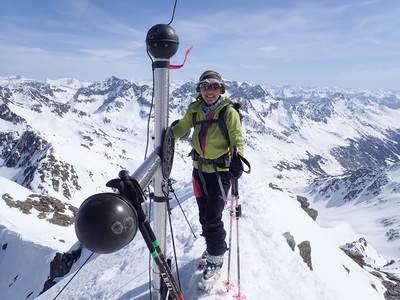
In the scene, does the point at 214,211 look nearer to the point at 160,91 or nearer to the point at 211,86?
the point at 211,86

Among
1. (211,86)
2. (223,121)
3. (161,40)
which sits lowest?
(223,121)

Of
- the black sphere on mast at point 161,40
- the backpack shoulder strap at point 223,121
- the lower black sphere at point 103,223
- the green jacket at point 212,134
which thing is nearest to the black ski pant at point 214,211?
the green jacket at point 212,134

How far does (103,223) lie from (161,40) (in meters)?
2.55

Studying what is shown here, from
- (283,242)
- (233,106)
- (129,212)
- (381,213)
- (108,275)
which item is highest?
(233,106)

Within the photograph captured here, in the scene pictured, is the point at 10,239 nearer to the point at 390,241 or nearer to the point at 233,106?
the point at 233,106

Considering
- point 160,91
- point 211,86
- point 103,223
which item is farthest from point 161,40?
point 103,223

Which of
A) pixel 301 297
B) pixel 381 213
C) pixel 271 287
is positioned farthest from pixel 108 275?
pixel 381 213

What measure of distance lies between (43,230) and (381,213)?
204m

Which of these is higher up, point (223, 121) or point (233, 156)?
point (223, 121)

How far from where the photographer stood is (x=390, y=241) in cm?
14038

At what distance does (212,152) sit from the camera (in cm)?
607

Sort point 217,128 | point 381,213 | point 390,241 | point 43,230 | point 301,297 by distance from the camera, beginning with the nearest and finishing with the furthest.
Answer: point 217,128 → point 301,297 → point 43,230 → point 390,241 → point 381,213

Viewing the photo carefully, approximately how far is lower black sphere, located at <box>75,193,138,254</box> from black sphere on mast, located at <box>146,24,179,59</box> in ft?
7.46

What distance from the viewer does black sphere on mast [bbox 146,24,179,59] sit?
3.80 m
